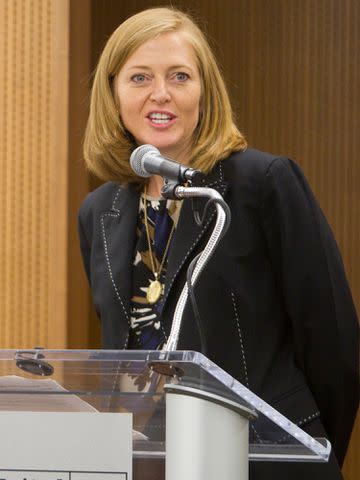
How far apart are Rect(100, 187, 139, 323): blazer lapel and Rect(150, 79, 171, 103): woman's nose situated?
240mm

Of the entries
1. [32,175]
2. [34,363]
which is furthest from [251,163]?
[32,175]


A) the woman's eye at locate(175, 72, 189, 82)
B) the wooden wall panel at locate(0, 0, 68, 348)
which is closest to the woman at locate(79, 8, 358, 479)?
the woman's eye at locate(175, 72, 189, 82)

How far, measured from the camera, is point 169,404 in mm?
1312

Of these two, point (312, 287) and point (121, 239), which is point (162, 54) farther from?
point (312, 287)

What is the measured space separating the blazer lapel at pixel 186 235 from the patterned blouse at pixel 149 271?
60mm

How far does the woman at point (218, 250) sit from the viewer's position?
83.7 inches

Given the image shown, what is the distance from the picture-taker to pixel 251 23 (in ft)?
15.9

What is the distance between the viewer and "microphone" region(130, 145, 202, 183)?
162 centimetres

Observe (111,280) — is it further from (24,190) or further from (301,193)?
(24,190)

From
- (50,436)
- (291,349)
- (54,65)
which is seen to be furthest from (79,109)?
(50,436)

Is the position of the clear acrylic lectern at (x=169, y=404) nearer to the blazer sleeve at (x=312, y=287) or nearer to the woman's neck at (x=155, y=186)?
the blazer sleeve at (x=312, y=287)

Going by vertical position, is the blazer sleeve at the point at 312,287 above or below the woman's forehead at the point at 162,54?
below

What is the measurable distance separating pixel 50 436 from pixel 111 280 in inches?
38.1

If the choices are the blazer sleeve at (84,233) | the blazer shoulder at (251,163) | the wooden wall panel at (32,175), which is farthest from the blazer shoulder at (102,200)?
the wooden wall panel at (32,175)
